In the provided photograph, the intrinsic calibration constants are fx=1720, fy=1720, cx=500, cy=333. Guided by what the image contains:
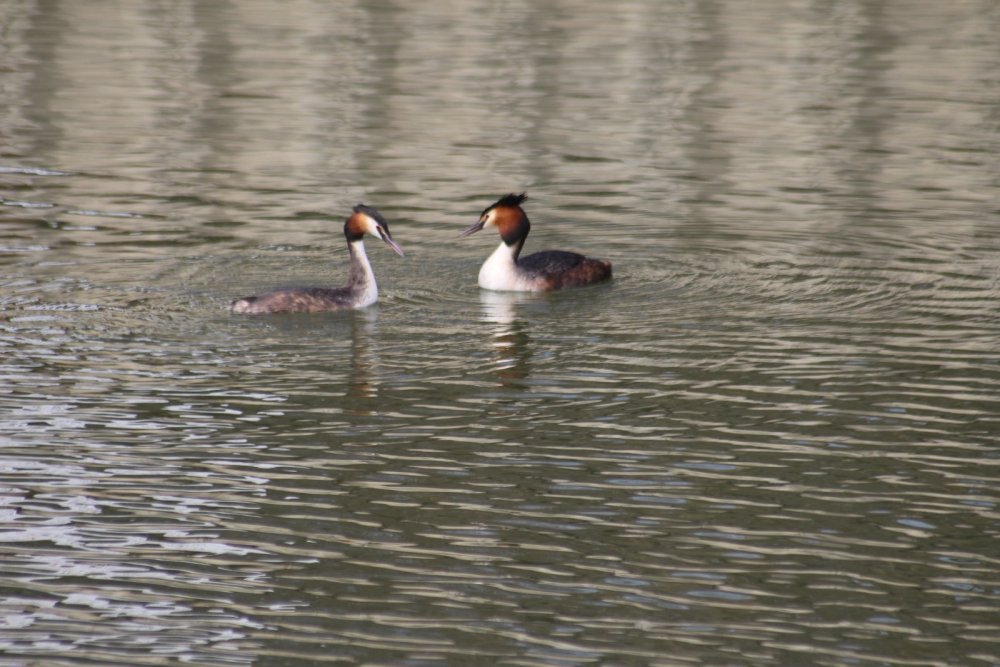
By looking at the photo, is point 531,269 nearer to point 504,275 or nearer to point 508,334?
point 504,275

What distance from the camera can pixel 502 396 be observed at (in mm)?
12609

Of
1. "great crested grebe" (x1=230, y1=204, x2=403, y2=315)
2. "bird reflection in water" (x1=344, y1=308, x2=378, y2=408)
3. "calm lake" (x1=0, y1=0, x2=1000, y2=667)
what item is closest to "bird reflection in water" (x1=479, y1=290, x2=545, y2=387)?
"calm lake" (x1=0, y1=0, x2=1000, y2=667)

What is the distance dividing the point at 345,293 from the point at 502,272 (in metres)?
1.79

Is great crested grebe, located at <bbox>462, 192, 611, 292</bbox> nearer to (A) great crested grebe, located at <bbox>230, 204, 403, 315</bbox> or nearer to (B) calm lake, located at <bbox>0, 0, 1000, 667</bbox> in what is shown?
(B) calm lake, located at <bbox>0, 0, 1000, 667</bbox>

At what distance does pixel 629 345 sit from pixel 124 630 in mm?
6716

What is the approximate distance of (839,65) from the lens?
117 feet

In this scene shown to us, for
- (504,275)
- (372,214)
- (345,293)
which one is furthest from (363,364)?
(504,275)

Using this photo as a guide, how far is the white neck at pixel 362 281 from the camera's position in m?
15.6

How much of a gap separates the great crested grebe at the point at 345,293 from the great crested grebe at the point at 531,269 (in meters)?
1.19

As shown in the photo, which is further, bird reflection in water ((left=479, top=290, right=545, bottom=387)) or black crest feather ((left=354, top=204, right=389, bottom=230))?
black crest feather ((left=354, top=204, right=389, bottom=230))

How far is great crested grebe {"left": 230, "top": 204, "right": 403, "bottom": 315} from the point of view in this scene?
1515cm

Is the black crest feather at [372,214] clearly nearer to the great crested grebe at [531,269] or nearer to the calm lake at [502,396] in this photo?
the calm lake at [502,396]

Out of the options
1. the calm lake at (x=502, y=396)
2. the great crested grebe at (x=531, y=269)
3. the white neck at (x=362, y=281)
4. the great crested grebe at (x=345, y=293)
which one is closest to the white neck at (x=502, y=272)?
the great crested grebe at (x=531, y=269)

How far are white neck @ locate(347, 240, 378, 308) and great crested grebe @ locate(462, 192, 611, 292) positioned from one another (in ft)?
4.60
